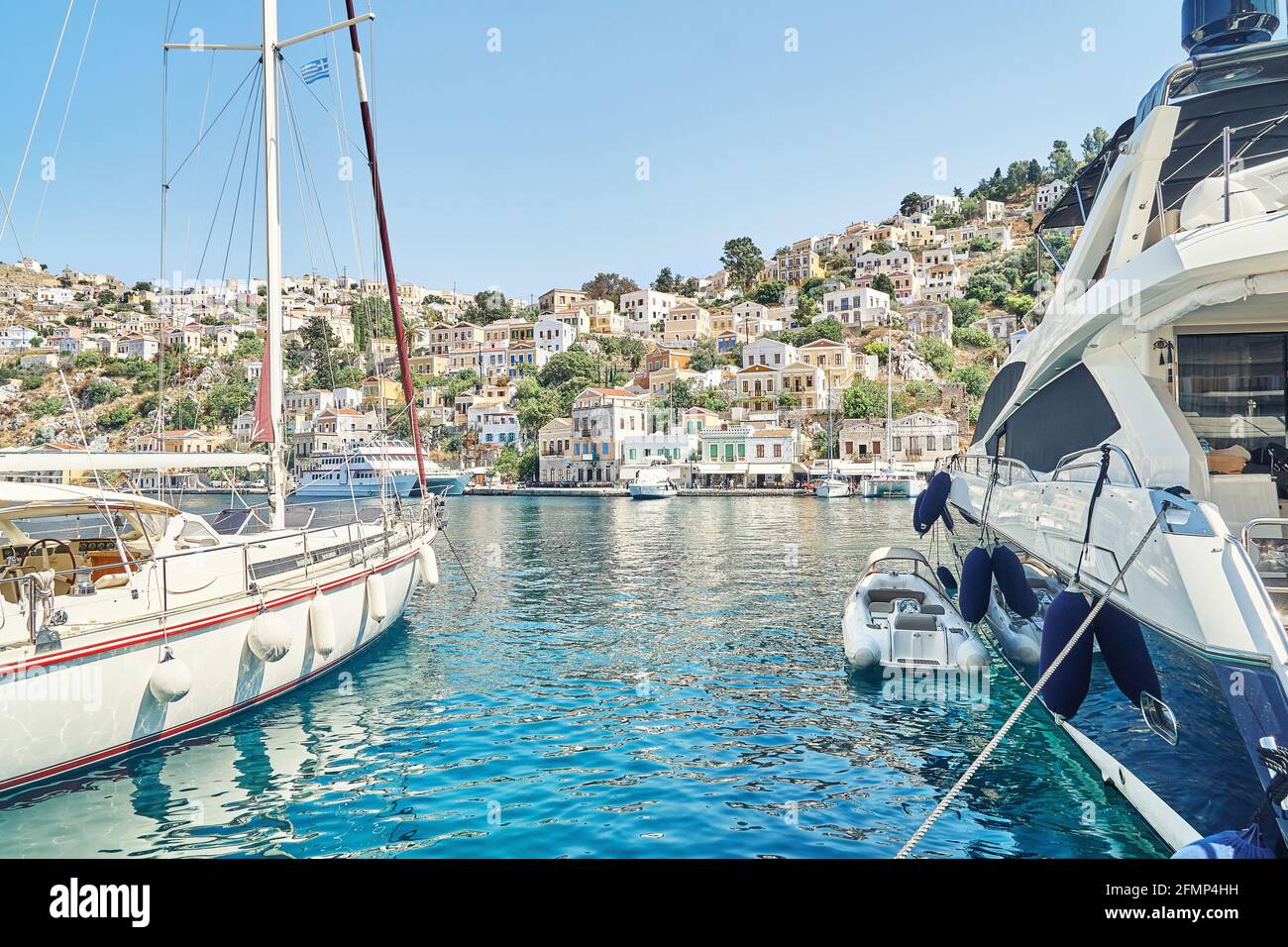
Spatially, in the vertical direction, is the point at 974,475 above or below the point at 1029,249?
below

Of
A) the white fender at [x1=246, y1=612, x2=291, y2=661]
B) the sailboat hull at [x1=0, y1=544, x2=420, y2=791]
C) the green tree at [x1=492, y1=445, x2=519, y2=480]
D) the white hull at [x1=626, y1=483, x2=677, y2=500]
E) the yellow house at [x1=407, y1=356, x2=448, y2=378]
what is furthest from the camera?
the yellow house at [x1=407, y1=356, x2=448, y2=378]

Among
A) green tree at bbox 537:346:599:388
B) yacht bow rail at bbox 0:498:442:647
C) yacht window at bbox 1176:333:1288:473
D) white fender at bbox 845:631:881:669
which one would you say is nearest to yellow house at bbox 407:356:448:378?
green tree at bbox 537:346:599:388

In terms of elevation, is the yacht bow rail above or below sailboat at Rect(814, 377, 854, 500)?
above

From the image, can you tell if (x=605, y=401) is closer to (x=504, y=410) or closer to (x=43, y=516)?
(x=504, y=410)

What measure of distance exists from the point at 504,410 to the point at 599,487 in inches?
900

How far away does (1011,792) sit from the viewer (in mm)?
8469

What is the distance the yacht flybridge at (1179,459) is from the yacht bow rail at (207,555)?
371 inches

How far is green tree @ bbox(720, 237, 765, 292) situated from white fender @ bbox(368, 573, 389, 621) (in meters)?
142

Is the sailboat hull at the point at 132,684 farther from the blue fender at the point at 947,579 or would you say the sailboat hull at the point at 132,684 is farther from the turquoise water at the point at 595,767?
the blue fender at the point at 947,579

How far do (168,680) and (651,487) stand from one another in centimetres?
6236

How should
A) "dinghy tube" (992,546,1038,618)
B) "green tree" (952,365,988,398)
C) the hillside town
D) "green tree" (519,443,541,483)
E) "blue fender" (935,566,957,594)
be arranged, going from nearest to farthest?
"dinghy tube" (992,546,1038,618) < "blue fender" (935,566,957,594) < the hillside town < "green tree" (519,443,541,483) < "green tree" (952,365,988,398)

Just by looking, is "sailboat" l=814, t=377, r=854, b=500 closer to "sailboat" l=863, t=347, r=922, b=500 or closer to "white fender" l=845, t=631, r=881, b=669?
"sailboat" l=863, t=347, r=922, b=500

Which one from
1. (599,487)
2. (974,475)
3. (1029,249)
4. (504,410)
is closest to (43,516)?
(974,475)

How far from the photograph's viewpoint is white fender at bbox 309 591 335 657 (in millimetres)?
11336
